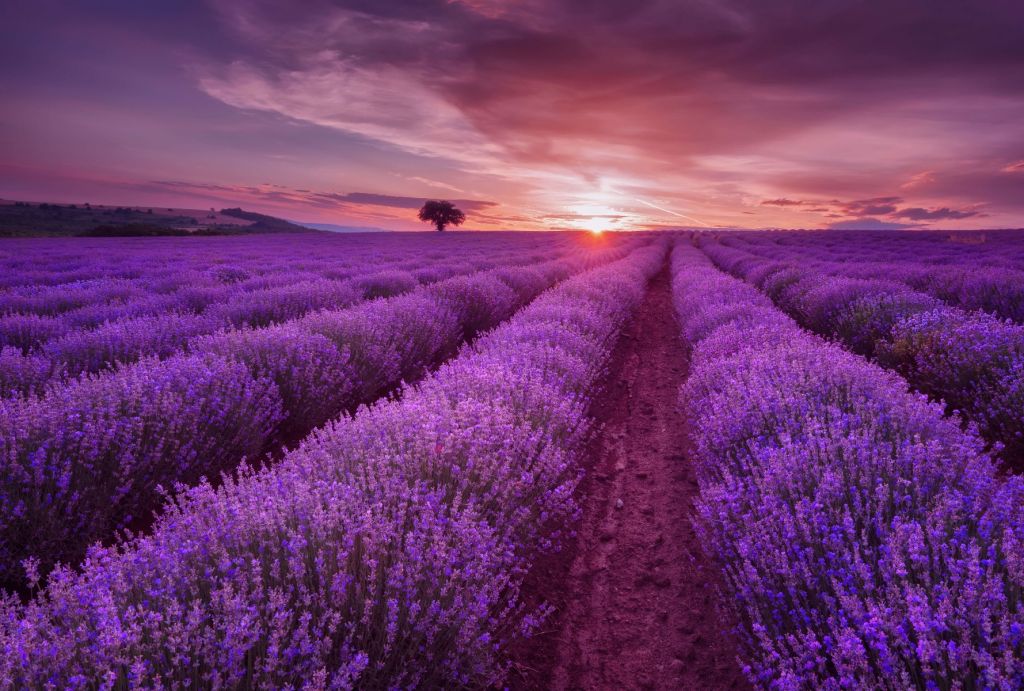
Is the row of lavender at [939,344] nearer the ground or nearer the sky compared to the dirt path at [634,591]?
nearer the sky

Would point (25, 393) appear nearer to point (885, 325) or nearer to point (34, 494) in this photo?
point (34, 494)

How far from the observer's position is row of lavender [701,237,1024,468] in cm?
396

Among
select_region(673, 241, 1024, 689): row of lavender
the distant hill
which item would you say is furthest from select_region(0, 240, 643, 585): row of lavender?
the distant hill

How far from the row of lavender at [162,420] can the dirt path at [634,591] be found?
7.30 feet

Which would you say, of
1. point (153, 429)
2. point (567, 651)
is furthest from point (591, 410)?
point (153, 429)

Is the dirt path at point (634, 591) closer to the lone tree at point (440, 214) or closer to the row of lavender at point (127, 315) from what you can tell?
the row of lavender at point (127, 315)

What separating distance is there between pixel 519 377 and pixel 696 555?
1.57 metres

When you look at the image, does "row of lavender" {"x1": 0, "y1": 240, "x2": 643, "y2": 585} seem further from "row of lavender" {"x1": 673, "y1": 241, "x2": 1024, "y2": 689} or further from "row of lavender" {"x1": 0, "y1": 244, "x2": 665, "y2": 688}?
"row of lavender" {"x1": 673, "y1": 241, "x2": 1024, "y2": 689}

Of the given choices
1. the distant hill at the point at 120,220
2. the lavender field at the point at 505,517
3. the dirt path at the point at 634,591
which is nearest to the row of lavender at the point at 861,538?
the lavender field at the point at 505,517

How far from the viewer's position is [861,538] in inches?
71.7

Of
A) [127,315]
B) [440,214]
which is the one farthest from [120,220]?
[127,315]

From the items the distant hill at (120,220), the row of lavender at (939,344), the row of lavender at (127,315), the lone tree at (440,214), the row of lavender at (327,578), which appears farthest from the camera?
the lone tree at (440,214)

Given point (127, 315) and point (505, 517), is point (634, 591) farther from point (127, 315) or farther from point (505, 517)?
point (127, 315)

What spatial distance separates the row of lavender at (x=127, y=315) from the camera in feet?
15.5
